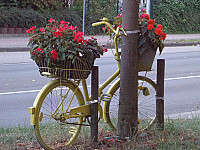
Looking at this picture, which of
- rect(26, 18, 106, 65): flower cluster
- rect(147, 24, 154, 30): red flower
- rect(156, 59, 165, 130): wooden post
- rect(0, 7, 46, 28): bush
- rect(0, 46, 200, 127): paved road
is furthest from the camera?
rect(0, 7, 46, 28): bush

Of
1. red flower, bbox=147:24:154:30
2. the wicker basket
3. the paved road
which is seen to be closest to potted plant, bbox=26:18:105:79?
the wicker basket

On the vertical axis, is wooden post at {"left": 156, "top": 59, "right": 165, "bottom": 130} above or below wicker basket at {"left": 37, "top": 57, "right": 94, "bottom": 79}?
below

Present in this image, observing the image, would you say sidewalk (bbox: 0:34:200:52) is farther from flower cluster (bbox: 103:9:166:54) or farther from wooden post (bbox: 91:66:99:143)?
wooden post (bbox: 91:66:99:143)

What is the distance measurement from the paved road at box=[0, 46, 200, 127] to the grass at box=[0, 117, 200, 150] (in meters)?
1.48

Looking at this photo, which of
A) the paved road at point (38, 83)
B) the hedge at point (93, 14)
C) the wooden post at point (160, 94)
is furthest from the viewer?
the hedge at point (93, 14)

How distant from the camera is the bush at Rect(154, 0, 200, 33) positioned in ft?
84.7

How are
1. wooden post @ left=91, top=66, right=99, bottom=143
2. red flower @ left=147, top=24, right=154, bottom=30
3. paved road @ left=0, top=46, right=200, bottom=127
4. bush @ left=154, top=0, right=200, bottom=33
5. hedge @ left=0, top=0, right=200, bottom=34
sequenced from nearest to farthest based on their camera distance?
wooden post @ left=91, top=66, right=99, bottom=143, red flower @ left=147, top=24, right=154, bottom=30, paved road @ left=0, top=46, right=200, bottom=127, hedge @ left=0, top=0, right=200, bottom=34, bush @ left=154, top=0, right=200, bottom=33

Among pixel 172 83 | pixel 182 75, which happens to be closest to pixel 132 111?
pixel 172 83

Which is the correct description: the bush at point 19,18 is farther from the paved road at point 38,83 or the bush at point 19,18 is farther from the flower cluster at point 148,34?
the flower cluster at point 148,34

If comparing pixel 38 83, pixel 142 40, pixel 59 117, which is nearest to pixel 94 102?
pixel 59 117

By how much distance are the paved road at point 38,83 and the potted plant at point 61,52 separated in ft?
7.65

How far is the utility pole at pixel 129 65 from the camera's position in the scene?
4.46 meters

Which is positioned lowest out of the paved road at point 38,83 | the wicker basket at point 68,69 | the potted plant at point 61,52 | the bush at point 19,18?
the paved road at point 38,83

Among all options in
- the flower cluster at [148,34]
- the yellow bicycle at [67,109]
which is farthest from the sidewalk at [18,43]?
the flower cluster at [148,34]
